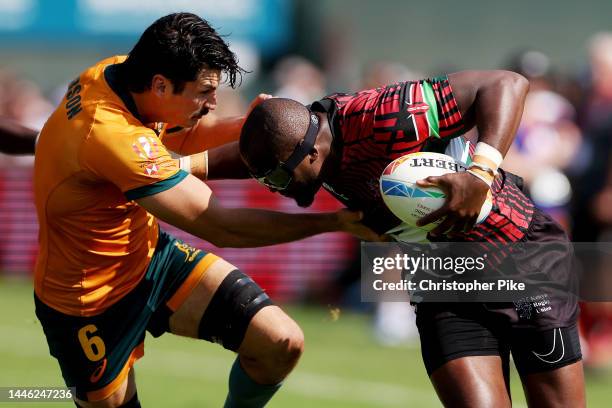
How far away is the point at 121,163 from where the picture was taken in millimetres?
5488

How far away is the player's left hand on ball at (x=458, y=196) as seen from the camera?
4949 millimetres

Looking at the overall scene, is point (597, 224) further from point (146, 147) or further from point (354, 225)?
point (146, 147)

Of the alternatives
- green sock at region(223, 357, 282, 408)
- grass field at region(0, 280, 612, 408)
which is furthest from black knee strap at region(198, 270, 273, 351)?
grass field at region(0, 280, 612, 408)

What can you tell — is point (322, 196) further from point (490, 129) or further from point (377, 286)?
point (490, 129)

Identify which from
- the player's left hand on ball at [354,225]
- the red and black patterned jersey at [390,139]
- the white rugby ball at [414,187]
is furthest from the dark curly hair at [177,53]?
the white rugby ball at [414,187]

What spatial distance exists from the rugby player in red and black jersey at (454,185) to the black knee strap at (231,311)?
1.00 m

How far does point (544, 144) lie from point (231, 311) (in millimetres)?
5337

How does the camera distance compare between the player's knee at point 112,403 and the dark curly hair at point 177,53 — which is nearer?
the dark curly hair at point 177,53

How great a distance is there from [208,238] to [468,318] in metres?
1.38

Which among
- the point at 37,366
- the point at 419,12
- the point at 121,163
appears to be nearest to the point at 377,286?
the point at 37,366
